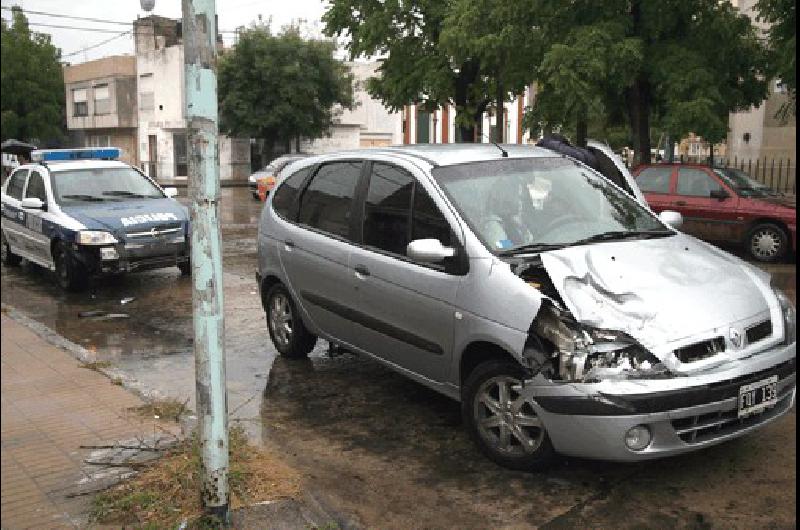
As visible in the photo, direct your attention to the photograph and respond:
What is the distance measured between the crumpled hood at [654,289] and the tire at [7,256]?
11.2 m

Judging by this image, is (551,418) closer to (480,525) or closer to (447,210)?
(480,525)

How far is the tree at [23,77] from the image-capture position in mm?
2105

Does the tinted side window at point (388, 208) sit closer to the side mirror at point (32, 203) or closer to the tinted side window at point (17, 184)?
the side mirror at point (32, 203)

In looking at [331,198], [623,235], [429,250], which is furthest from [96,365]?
[623,235]

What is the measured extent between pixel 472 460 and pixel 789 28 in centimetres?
1084

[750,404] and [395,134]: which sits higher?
[395,134]

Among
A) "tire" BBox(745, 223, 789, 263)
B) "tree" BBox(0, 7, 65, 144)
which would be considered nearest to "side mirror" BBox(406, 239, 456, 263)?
"tree" BBox(0, 7, 65, 144)

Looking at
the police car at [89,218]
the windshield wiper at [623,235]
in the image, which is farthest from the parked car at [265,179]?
the windshield wiper at [623,235]

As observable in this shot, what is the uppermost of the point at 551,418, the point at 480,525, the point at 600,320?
the point at 600,320

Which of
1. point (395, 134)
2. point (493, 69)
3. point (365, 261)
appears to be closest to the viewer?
point (365, 261)

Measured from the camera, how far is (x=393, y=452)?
4.96 meters

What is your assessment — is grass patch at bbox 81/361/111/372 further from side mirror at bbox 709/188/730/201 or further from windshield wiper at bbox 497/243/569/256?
side mirror at bbox 709/188/730/201

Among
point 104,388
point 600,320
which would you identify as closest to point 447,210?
point 600,320

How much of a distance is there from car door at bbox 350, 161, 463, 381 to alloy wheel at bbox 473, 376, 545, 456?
39 centimetres
